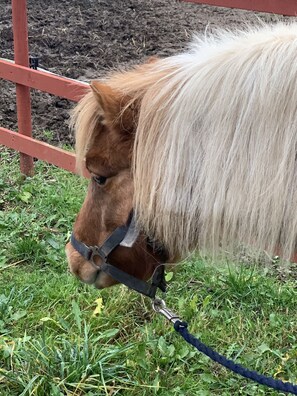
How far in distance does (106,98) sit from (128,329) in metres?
1.58

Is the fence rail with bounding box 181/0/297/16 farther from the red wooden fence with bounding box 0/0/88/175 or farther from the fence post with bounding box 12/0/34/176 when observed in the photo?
the fence post with bounding box 12/0/34/176

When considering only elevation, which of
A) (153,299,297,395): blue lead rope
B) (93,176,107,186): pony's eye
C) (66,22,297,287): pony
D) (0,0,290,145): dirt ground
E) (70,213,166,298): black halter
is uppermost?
(66,22,297,287): pony

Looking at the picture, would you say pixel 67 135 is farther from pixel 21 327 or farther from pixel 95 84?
pixel 95 84

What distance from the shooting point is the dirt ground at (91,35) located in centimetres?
577

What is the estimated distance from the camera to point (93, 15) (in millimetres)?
8414

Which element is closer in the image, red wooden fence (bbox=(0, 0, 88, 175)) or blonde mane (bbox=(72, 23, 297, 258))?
blonde mane (bbox=(72, 23, 297, 258))

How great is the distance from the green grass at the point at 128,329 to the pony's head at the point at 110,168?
1.43 ft

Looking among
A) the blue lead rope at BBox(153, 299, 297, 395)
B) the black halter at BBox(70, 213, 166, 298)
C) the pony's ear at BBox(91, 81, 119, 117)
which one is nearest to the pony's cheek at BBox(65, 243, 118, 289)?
the black halter at BBox(70, 213, 166, 298)

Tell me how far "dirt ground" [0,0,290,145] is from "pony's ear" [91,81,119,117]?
326cm

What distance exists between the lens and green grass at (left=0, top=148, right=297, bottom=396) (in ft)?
8.84

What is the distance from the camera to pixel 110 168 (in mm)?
1999

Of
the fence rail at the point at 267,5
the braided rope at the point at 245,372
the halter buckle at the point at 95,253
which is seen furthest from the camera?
the fence rail at the point at 267,5

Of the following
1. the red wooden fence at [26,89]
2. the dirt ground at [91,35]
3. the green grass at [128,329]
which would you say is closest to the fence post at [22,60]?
the red wooden fence at [26,89]

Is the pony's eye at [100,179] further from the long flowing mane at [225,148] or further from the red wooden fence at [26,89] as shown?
the red wooden fence at [26,89]
